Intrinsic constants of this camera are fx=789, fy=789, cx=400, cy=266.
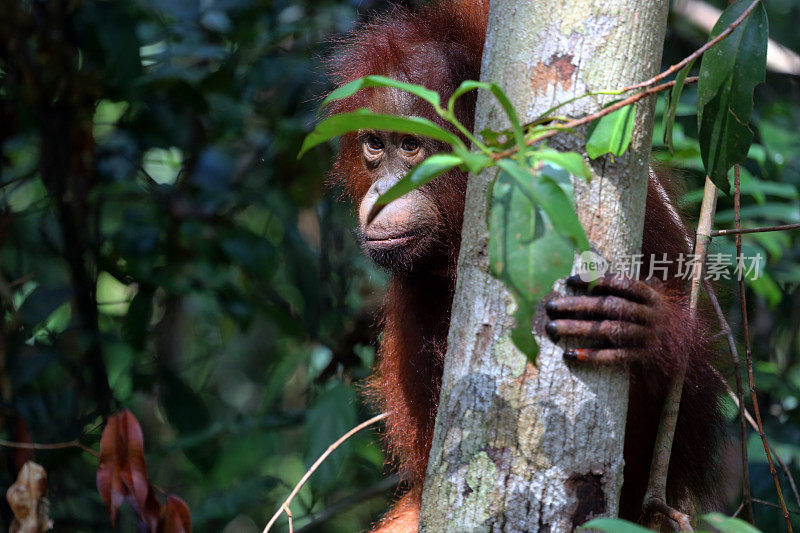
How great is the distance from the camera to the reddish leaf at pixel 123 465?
251 cm

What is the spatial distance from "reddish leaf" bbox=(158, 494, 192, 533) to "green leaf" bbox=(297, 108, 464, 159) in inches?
70.5

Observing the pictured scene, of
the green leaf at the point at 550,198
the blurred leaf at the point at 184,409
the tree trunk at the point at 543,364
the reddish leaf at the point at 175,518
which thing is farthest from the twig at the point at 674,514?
the blurred leaf at the point at 184,409

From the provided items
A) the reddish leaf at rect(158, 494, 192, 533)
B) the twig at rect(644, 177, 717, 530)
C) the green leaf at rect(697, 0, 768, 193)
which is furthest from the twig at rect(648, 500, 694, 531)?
the reddish leaf at rect(158, 494, 192, 533)

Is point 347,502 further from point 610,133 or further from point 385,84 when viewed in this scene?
point 385,84

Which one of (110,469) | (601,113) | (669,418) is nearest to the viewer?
(601,113)

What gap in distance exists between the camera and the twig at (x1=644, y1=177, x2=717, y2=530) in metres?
1.85

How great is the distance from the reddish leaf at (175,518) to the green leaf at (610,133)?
6.09ft

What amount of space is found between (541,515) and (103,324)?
3724 millimetres

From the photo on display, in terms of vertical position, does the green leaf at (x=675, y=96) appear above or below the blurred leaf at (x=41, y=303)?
above

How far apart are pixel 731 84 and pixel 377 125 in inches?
37.8

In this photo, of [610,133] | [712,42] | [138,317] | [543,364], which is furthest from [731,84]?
[138,317]

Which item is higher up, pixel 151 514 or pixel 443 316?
pixel 443 316

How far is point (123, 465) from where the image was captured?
256 centimetres

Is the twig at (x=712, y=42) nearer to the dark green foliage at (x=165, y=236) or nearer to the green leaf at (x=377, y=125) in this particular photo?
the green leaf at (x=377, y=125)
